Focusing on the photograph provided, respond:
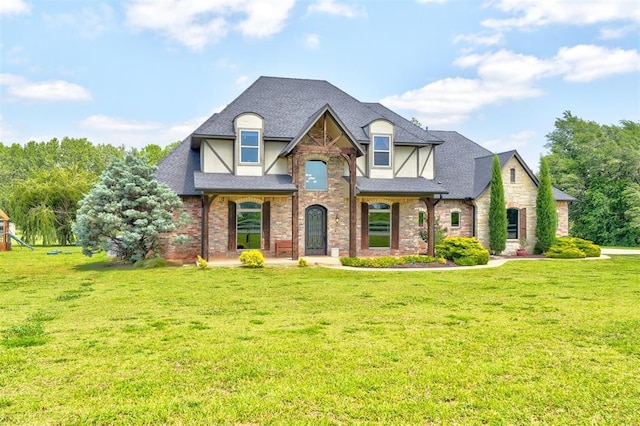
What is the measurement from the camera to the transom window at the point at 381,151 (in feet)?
69.6

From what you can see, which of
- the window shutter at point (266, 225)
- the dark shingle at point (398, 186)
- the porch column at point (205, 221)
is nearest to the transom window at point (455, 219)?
the dark shingle at point (398, 186)

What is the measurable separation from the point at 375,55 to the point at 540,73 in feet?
39.6

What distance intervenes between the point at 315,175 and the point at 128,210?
8.31m

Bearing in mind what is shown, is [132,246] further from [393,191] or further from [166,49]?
[393,191]

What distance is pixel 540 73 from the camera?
26.1 meters

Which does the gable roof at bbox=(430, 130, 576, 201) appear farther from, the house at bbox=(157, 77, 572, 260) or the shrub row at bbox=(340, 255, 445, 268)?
the shrub row at bbox=(340, 255, 445, 268)

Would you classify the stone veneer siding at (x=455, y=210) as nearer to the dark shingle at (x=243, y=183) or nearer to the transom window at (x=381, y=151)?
the transom window at (x=381, y=151)

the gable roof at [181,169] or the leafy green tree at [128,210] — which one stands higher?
the gable roof at [181,169]

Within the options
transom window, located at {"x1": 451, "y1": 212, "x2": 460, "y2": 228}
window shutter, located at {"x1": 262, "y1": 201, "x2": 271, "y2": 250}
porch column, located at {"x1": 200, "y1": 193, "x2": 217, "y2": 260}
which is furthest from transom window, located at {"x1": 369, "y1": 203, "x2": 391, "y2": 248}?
porch column, located at {"x1": 200, "y1": 193, "x2": 217, "y2": 260}

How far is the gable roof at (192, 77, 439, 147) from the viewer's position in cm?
2019

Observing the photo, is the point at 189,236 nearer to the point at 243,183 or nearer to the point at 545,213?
the point at 243,183

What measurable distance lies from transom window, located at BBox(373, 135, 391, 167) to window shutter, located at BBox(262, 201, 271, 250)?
5.64 m

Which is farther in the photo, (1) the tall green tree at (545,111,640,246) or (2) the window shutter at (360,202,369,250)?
(1) the tall green tree at (545,111,640,246)

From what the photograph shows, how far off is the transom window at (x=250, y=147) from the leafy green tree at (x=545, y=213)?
1473 cm
